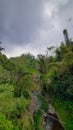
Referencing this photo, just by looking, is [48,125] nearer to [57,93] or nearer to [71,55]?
[57,93]

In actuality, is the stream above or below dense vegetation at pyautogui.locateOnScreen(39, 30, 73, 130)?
below

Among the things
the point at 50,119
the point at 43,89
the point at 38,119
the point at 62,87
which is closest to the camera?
the point at 38,119

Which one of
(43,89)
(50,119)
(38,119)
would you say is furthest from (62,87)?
(38,119)

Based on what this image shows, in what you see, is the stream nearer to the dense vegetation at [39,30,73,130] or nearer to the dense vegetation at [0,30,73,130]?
the dense vegetation at [0,30,73,130]

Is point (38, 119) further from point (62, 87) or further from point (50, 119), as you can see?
point (62, 87)

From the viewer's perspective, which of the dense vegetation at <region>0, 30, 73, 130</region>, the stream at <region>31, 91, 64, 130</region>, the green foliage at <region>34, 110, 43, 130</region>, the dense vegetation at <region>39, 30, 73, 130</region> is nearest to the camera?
the dense vegetation at <region>0, 30, 73, 130</region>

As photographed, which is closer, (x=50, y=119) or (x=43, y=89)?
(x=50, y=119)

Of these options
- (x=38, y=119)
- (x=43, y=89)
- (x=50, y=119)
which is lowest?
(x=50, y=119)

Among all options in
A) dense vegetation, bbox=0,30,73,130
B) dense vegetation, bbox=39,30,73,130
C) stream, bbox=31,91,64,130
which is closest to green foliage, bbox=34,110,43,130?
dense vegetation, bbox=0,30,73,130

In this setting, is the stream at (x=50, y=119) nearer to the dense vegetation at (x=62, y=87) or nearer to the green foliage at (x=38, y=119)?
the green foliage at (x=38, y=119)

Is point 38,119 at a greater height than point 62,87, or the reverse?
point 62,87

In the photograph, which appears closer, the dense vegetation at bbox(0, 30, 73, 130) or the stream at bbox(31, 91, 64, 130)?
the dense vegetation at bbox(0, 30, 73, 130)

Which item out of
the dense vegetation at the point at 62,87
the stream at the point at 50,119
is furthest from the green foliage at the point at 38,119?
the dense vegetation at the point at 62,87

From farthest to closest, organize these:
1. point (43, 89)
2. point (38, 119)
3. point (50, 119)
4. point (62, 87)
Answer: point (43, 89)
point (62, 87)
point (50, 119)
point (38, 119)
